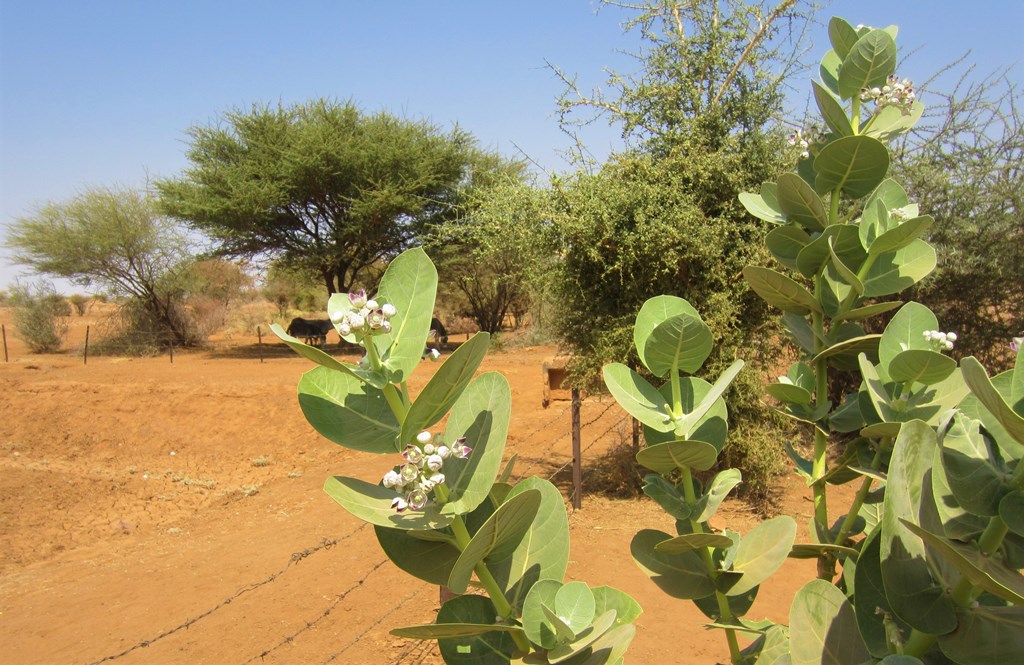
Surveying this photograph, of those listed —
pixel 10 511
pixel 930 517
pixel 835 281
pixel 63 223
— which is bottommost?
pixel 10 511

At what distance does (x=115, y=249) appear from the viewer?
21578 millimetres

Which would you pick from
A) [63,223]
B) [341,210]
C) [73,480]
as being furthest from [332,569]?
[63,223]

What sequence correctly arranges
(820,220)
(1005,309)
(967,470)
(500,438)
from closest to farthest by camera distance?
(967,470)
(500,438)
(820,220)
(1005,309)

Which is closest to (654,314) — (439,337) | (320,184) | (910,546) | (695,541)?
(695,541)

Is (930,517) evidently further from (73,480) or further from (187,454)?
(187,454)

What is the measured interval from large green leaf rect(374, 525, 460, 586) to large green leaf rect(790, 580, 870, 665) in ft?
1.31

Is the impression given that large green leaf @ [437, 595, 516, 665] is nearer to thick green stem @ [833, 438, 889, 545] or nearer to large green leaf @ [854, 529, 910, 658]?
large green leaf @ [854, 529, 910, 658]

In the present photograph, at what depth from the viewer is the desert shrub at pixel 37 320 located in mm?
21781

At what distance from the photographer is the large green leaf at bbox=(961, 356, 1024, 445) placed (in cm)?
56

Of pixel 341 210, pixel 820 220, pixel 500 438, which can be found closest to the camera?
pixel 500 438

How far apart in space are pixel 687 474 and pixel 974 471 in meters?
0.37

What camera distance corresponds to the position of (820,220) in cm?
120

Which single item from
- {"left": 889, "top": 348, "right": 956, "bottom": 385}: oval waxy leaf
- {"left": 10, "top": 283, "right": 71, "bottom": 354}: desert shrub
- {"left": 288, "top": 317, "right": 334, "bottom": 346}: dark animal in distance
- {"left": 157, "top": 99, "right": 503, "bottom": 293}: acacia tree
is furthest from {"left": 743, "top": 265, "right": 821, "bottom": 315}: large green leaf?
{"left": 10, "top": 283, "right": 71, "bottom": 354}: desert shrub

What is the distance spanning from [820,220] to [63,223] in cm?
2528
